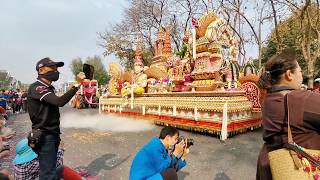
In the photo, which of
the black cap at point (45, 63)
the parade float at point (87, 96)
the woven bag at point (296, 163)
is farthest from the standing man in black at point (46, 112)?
the parade float at point (87, 96)

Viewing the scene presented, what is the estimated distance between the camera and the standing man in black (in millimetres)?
3566

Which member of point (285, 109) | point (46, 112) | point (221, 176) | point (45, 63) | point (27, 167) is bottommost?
point (221, 176)

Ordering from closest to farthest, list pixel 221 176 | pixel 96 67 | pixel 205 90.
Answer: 1. pixel 221 176
2. pixel 205 90
3. pixel 96 67

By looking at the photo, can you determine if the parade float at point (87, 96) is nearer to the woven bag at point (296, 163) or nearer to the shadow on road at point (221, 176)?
the shadow on road at point (221, 176)

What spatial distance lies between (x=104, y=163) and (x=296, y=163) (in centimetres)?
472

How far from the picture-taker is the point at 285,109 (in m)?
1.99

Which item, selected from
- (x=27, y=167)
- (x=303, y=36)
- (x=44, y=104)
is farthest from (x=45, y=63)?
(x=303, y=36)

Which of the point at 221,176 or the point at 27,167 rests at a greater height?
the point at 27,167

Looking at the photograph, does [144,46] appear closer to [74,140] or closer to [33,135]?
[74,140]

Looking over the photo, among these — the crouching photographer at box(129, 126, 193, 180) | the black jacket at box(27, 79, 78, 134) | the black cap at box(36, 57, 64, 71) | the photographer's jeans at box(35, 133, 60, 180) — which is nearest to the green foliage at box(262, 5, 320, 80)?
the crouching photographer at box(129, 126, 193, 180)

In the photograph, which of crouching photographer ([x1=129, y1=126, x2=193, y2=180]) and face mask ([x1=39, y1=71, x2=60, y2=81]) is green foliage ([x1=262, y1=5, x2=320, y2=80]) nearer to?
crouching photographer ([x1=129, y1=126, x2=193, y2=180])

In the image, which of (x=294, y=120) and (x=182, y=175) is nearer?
(x=294, y=120)

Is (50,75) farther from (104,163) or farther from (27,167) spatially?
(104,163)

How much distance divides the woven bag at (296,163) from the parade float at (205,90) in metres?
5.75
